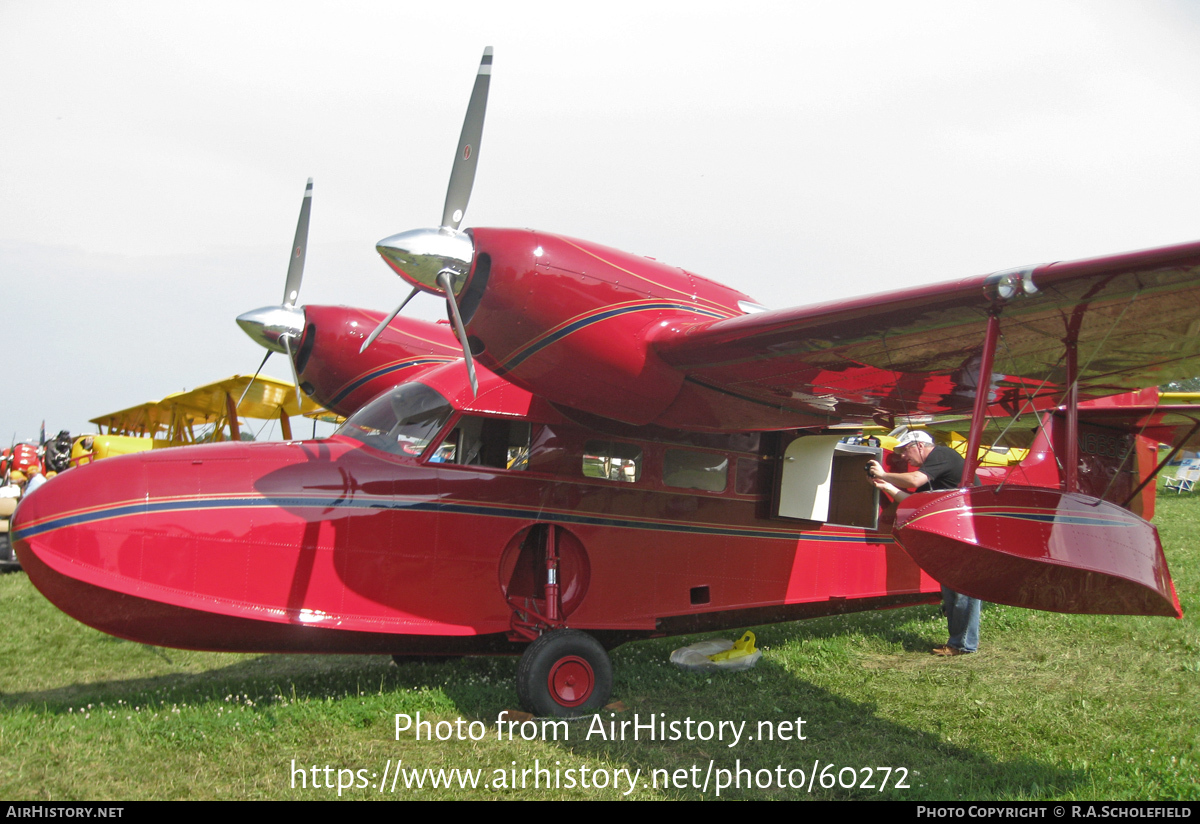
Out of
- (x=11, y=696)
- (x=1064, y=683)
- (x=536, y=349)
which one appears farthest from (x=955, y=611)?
(x=11, y=696)

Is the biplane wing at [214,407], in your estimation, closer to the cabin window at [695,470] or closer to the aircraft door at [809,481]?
the cabin window at [695,470]

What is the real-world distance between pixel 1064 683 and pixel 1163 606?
178 centimetres

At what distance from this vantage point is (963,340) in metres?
5.08

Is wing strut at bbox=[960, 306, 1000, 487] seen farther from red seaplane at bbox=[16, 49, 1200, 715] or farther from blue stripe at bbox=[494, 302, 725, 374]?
blue stripe at bbox=[494, 302, 725, 374]

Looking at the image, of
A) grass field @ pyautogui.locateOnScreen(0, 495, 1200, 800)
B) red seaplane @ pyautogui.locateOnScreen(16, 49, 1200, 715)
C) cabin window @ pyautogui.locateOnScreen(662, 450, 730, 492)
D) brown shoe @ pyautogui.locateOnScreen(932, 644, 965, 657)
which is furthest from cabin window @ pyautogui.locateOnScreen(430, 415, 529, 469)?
brown shoe @ pyautogui.locateOnScreen(932, 644, 965, 657)

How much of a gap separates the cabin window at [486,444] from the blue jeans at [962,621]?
158 inches

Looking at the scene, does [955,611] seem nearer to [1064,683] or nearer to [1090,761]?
[1064,683]

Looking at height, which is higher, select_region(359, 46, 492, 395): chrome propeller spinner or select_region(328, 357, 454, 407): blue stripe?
select_region(359, 46, 492, 395): chrome propeller spinner

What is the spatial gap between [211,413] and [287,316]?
12.0 metres

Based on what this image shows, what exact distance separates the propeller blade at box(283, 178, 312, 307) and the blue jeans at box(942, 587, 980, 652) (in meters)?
6.74

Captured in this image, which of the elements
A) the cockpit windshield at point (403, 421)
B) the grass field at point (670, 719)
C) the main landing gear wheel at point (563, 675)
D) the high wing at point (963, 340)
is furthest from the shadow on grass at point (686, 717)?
the high wing at point (963, 340)

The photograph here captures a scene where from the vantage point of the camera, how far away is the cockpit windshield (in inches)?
236

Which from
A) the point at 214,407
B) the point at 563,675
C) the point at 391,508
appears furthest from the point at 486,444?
the point at 214,407

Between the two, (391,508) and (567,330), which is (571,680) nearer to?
(391,508)
